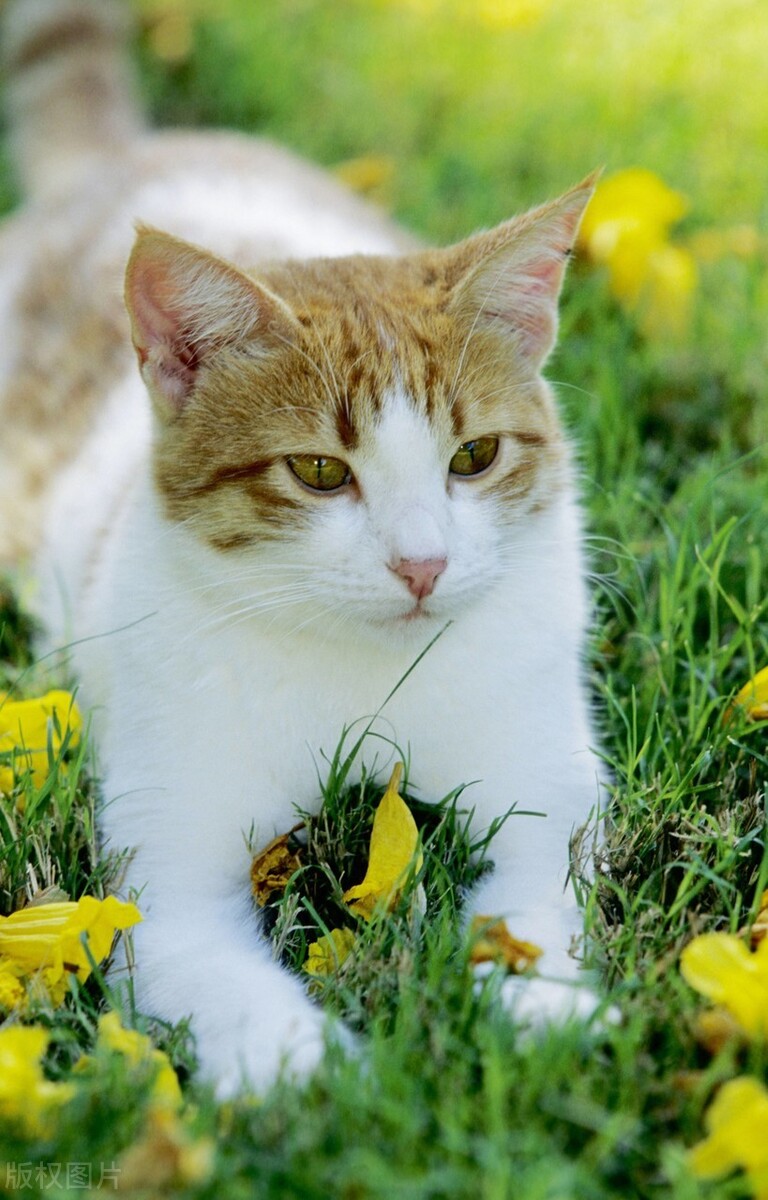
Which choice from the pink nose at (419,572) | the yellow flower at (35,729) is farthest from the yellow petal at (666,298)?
the yellow flower at (35,729)

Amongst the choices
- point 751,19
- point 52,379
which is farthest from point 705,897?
point 751,19

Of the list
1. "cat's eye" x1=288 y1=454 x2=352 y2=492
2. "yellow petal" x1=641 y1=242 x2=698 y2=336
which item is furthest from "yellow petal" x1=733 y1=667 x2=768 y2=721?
"yellow petal" x1=641 y1=242 x2=698 y2=336

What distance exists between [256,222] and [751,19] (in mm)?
2747

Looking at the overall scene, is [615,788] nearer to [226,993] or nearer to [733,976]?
[733,976]

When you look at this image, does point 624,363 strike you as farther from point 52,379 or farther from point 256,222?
point 52,379

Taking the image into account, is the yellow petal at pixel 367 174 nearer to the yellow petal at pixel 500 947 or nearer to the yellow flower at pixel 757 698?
the yellow flower at pixel 757 698

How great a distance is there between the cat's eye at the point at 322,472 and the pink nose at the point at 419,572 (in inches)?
8.6

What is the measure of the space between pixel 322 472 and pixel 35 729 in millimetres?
743

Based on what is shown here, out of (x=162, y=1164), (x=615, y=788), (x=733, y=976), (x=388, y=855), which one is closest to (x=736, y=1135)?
(x=733, y=976)

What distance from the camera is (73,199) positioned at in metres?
4.05

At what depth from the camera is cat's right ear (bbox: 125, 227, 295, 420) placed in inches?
81.4

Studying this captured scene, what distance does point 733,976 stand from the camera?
64.0 inches

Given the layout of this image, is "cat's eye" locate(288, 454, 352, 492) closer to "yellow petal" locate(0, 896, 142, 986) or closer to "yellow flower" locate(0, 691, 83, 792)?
"yellow flower" locate(0, 691, 83, 792)

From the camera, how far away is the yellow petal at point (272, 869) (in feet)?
6.98
